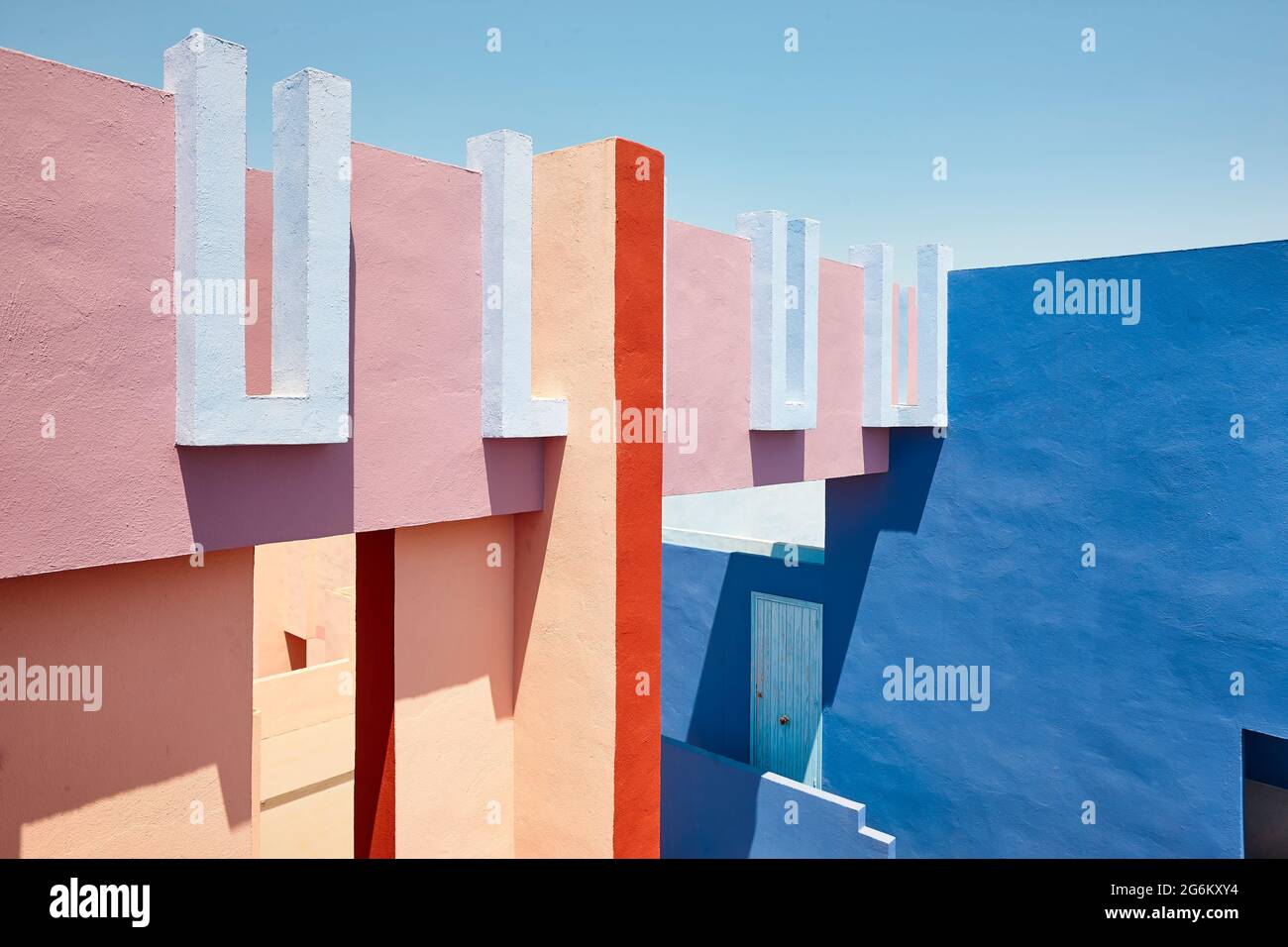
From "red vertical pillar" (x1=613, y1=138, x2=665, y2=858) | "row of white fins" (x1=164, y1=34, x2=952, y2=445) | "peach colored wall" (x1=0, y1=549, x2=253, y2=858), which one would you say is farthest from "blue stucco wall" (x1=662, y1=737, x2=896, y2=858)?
"peach colored wall" (x1=0, y1=549, x2=253, y2=858)

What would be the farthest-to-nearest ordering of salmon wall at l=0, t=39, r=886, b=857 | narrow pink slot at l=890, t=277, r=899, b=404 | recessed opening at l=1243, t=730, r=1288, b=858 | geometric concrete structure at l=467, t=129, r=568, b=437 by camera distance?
1. recessed opening at l=1243, t=730, r=1288, b=858
2. narrow pink slot at l=890, t=277, r=899, b=404
3. geometric concrete structure at l=467, t=129, r=568, b=437
4. salmon wall at l=0, t=39, r=886, b=857

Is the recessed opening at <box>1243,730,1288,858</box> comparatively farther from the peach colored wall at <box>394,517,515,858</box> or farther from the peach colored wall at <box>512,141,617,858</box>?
the peach colored wall at <box>394,517,515,858</box>

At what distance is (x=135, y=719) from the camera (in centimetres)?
423

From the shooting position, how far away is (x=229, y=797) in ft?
15.3

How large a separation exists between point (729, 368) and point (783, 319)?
2.27 ft

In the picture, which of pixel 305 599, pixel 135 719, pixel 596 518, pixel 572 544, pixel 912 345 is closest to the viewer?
pixel 135 719

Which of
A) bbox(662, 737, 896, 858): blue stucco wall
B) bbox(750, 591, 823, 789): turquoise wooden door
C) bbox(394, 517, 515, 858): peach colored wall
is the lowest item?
bbox(662, 737, 896, 858): blue stucco wall

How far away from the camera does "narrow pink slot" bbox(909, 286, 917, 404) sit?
365 inches

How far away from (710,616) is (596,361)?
7.60 metres

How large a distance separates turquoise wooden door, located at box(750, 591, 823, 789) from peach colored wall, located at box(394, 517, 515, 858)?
18.7ft

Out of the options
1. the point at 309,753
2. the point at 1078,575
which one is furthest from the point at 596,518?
Answer: the point at 309,753

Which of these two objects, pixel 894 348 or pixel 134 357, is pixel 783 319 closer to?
pixel 894 348

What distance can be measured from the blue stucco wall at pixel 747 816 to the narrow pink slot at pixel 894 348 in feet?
14.9
